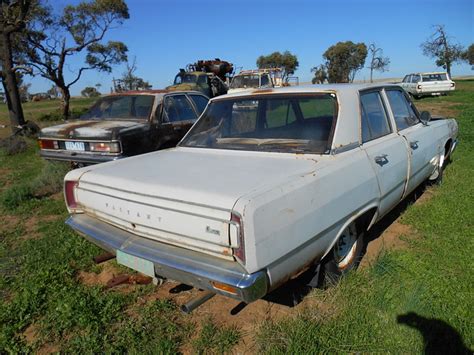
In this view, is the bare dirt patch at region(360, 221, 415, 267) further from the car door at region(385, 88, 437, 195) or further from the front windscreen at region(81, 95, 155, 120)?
the front windscreen at region(81, 95, 155, 120)

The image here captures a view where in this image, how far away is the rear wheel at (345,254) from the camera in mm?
2900

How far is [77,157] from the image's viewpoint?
6.05 metres

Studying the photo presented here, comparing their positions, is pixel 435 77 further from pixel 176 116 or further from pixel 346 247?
pixel 346 247

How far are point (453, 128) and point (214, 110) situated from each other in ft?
11.8

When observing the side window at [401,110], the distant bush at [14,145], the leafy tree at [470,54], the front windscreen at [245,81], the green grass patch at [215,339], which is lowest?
the green grass patch at [215,339]

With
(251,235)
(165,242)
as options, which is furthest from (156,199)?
(251,235)

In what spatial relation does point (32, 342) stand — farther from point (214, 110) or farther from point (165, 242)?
point (214, 110)

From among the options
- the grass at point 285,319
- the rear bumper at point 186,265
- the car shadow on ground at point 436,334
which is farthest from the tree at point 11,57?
the car shadow on ground at point 436,334

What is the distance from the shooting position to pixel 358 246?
10.8ft

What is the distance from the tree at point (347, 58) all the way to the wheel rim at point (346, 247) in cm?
5095

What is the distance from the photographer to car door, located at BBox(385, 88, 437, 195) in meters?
3.91

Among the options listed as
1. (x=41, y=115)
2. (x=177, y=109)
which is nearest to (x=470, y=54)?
(x=41, y=115)

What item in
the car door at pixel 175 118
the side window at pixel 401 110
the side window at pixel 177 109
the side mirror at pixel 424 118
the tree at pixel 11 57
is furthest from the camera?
the tree at pixel 11 57

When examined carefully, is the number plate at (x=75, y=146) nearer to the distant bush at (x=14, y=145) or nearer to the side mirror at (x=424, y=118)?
the side mirror at (x=424, y=118)
